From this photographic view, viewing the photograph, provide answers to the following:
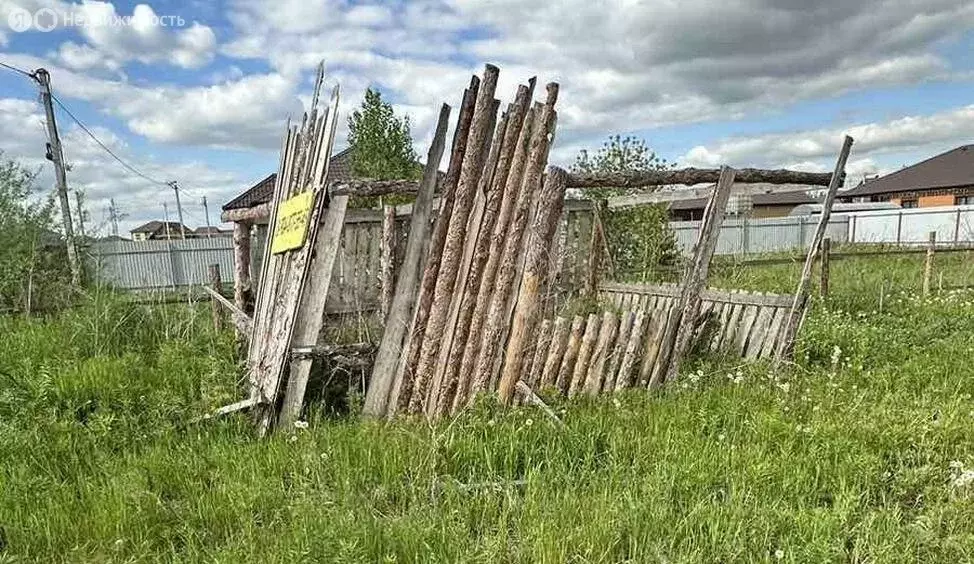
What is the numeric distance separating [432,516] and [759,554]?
4.39 feet

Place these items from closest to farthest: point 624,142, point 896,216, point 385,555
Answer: point 385,555 < point 624,142 < point 896,216

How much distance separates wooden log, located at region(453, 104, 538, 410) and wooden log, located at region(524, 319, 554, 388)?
1.28 feet

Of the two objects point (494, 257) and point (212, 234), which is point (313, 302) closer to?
point (494, 257)

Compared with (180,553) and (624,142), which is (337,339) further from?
(624,142)

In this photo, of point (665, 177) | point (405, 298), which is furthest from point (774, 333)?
point (405, 298)

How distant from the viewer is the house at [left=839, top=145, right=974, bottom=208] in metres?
36.2

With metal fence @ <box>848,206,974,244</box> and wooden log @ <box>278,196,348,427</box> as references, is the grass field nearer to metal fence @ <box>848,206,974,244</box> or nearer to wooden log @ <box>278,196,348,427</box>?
wooden log @ <box>278,196,348,427</box>

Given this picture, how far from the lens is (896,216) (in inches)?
1075

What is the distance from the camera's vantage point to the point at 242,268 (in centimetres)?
598

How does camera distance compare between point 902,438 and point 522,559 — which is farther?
point 902,438

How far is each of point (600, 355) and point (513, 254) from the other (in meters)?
0.94

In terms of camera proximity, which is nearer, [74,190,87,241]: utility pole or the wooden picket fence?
the wooden picket fence

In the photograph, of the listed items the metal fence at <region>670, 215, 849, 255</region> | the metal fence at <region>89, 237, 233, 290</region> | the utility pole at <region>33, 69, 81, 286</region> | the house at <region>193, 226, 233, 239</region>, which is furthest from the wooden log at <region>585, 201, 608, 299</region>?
the metal fence at <region>670, 215, 849, 255</region>

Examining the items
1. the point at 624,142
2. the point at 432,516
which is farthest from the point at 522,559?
the point at 624,142
